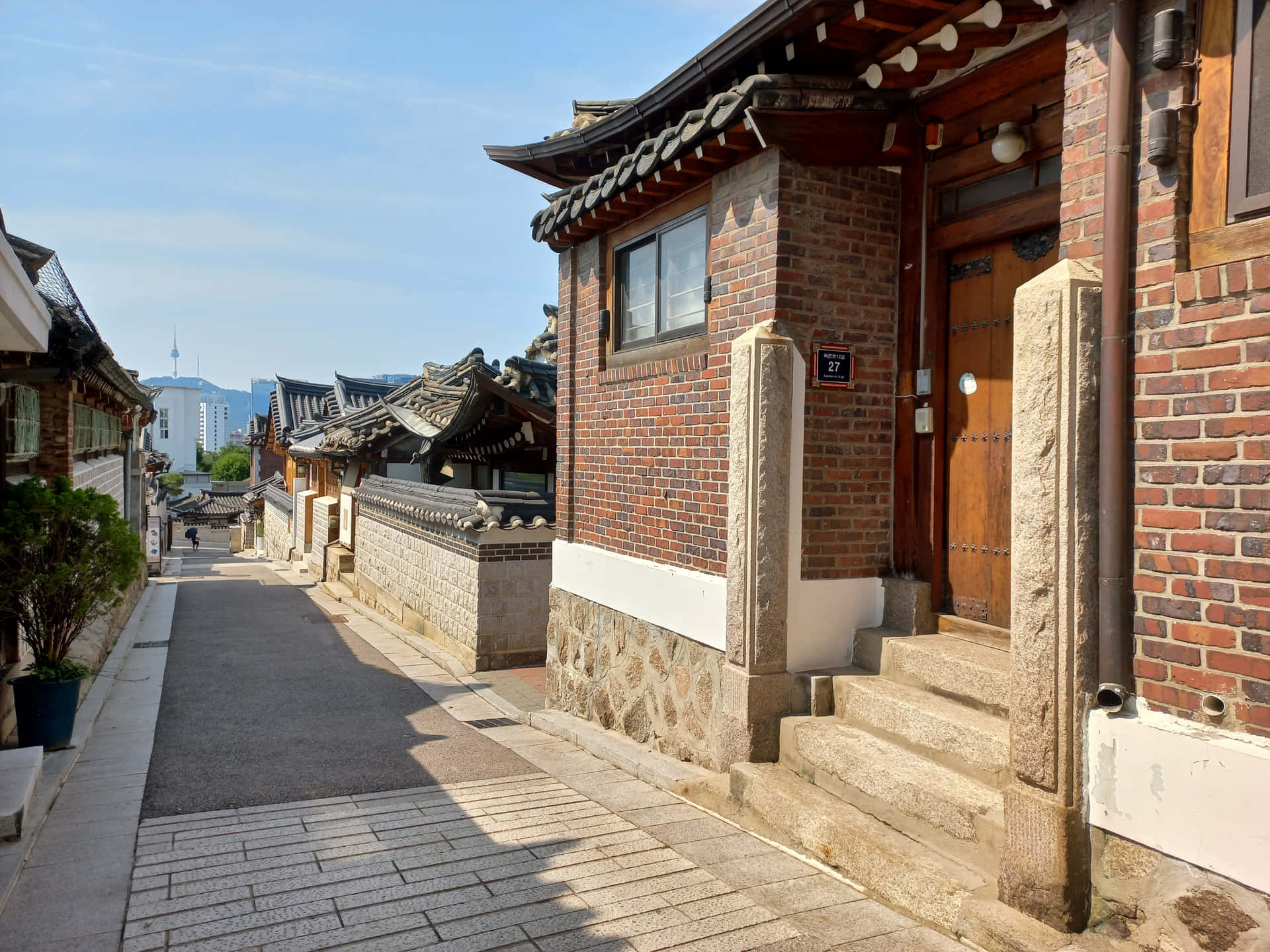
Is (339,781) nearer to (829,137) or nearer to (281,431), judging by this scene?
(829,137)

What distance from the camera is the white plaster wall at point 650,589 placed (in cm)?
588

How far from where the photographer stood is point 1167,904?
307cm

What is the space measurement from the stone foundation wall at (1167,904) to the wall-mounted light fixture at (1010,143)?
3481mm

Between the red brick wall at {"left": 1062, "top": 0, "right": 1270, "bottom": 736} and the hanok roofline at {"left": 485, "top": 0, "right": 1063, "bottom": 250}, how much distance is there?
1.24 metres

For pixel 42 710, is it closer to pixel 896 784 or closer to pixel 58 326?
pixel 58 326

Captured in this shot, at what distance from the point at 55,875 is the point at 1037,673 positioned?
4931 millimetres

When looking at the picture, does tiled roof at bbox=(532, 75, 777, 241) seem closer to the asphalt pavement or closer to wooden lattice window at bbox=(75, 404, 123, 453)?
the asphalt pavement

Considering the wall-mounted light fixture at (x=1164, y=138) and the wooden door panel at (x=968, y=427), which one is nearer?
the wall-mounted light fixture at (x=1164, y=138)

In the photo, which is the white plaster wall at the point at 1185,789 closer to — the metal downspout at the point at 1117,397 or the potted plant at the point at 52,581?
the metal downspout at the point at 1117,397

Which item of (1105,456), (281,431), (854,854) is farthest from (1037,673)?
(281,431)

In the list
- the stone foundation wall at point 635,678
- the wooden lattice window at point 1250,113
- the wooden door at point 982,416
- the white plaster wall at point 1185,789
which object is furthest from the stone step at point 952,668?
the wooden lattice window at point 1250,113

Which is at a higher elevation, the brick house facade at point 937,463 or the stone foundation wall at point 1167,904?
the brick house facade at point 937,463

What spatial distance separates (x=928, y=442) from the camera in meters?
5.46

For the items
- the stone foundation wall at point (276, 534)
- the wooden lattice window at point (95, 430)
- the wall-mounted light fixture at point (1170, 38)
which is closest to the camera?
the wall-mounted light fixture at point (1170, 38)
